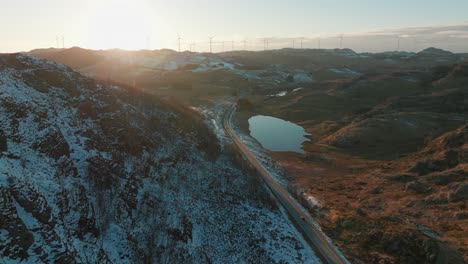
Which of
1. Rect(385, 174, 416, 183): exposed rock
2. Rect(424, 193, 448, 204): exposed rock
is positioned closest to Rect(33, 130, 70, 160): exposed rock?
Rect(424, 193, 448, 204): exposed rock

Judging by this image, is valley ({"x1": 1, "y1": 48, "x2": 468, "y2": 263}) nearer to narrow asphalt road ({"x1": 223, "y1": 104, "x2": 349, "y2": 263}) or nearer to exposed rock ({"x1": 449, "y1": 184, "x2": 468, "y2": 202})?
exposed rock ({"x1": 449, "y1": 184, "x2": 468, "y2": 202})

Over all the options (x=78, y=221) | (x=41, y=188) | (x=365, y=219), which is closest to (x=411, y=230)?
(x=365, y=219)

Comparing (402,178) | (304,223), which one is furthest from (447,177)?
(304,223)

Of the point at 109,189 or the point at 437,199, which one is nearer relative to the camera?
the point at 109,189

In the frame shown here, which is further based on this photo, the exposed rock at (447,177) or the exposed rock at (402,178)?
the exposed rock at (402,178)

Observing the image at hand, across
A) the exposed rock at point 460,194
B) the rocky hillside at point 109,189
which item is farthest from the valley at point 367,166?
the rocky hillside at point 109,189

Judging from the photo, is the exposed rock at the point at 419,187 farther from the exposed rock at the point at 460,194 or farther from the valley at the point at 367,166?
the exposed rock at the point at 460,194

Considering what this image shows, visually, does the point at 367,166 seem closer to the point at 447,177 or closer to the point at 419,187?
the point at 447,177
